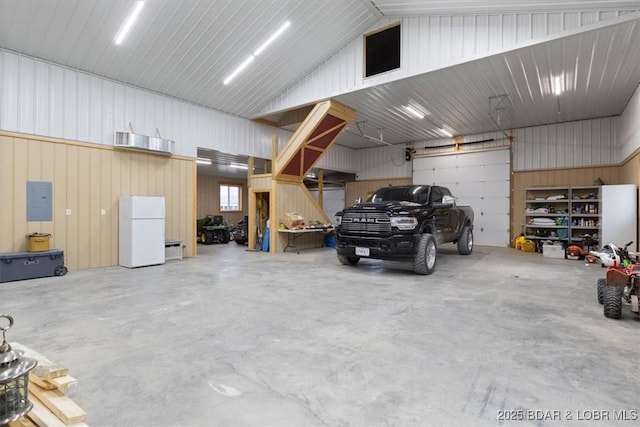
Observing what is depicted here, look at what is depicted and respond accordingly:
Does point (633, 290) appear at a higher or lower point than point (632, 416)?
higher

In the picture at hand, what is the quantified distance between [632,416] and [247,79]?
29.5ft

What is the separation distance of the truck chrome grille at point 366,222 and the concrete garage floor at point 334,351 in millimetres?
1163

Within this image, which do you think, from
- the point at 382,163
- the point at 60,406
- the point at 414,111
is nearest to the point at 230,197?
the point at 382,163

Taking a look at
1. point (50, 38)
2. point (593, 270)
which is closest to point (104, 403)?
point (50, 38)

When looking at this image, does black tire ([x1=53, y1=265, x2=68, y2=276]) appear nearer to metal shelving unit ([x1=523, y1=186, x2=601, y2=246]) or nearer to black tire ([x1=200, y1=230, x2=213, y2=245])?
black tire ([x1=200, y1=230, x2=213, y2=245])

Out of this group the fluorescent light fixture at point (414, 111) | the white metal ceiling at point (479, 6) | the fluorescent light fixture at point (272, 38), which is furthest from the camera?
the fluorescent light fixture at point (414, 111)

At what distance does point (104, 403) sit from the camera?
1999 mm

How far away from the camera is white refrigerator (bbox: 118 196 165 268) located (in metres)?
7.07

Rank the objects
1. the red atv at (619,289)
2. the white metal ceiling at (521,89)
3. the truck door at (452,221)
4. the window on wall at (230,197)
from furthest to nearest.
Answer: the window on wall at (230,197) → the truck door at (452,221) → the white metal ceiling at (521,89) → the red atv at (619,289)

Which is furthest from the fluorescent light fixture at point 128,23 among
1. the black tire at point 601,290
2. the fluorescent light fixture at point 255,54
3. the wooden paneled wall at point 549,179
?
the wooden paneled wall at point 549,179

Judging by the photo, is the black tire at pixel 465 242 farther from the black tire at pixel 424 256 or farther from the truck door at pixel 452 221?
the black tire at pixel 424 256

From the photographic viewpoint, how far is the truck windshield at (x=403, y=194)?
7039mm

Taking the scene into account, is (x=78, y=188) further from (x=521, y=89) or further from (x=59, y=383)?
(x=521, y=89)

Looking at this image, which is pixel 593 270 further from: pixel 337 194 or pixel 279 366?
pixel 337 194
